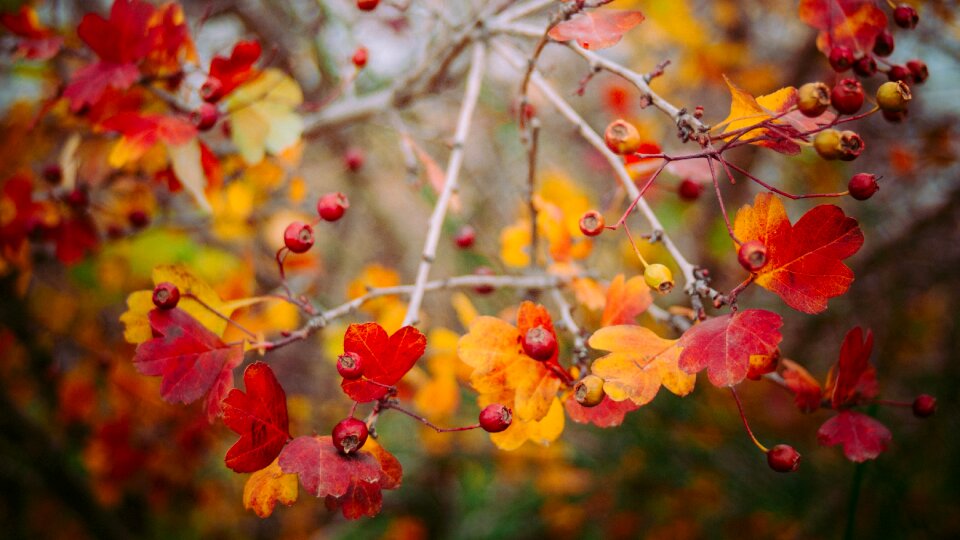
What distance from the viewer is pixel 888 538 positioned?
4.14ft

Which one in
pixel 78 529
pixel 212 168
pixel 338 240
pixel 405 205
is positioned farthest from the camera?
pixel 405 205

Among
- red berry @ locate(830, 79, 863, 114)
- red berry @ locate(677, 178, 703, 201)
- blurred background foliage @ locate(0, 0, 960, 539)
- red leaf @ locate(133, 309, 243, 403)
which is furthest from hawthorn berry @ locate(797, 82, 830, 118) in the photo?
red leaf @ locate(133, 309, 243, 403)

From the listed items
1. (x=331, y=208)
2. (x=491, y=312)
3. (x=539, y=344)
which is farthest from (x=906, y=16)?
(x=491, y=312)

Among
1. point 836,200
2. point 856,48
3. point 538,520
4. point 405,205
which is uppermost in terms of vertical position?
point 856,48

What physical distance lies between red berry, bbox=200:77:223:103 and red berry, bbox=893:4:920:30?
77cm

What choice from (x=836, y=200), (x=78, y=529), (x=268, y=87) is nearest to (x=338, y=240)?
(x=78, y=529)

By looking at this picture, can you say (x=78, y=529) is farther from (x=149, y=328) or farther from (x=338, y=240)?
(x=149, y=328)

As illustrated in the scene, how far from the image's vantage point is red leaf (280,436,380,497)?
464 mm

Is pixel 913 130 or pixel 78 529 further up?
pixel 913 130

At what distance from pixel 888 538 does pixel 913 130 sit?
4.34 ft

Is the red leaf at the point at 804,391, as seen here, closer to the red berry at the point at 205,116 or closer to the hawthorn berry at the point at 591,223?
the hawthorn berry at the point at 591,223

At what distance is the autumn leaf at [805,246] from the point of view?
51 cm

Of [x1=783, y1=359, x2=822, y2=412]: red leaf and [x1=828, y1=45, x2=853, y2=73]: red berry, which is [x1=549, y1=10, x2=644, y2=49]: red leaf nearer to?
[x1=828, y1=45, x2=853, y2=73]: red berry

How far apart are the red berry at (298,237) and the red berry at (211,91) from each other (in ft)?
0.74
